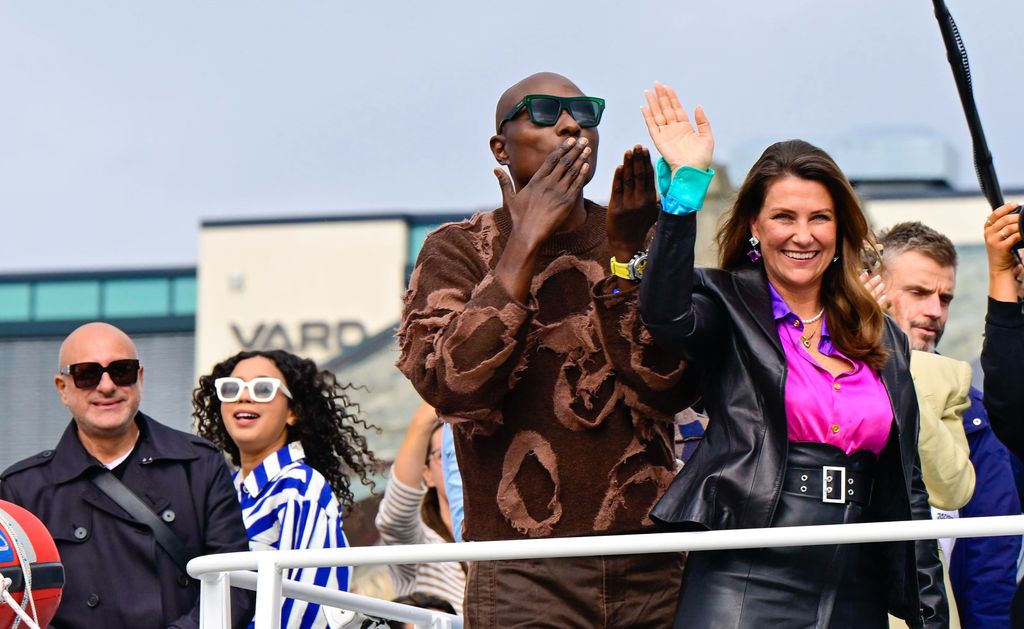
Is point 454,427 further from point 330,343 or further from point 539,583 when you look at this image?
point 330,343

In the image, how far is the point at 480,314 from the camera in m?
3.66

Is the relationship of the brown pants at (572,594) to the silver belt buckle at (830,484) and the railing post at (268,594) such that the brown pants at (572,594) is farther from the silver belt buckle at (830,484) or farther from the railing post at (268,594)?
the railing post at (268,594)

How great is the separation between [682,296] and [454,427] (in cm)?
74

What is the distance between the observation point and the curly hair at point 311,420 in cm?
627

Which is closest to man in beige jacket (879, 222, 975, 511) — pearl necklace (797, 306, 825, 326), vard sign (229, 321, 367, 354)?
pearl necklace (797, 306, 825, 326)

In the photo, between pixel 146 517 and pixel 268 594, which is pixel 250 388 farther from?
pixel 268 594

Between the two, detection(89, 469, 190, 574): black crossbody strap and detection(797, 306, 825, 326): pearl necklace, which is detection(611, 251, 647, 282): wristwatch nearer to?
detection(797, 306, 825, 326): pearl necklace

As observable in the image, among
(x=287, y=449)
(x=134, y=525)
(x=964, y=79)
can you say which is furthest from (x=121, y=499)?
(x=964, y=79)

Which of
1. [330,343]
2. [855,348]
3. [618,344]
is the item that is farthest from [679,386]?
[330,343]

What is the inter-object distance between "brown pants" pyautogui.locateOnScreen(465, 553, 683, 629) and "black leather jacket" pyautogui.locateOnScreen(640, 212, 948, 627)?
0.29m

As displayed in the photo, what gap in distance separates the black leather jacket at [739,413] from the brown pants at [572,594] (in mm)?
286

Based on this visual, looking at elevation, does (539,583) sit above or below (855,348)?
below

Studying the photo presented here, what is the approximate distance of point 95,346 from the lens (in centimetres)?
506

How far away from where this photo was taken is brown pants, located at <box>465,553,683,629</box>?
→ 368cm
